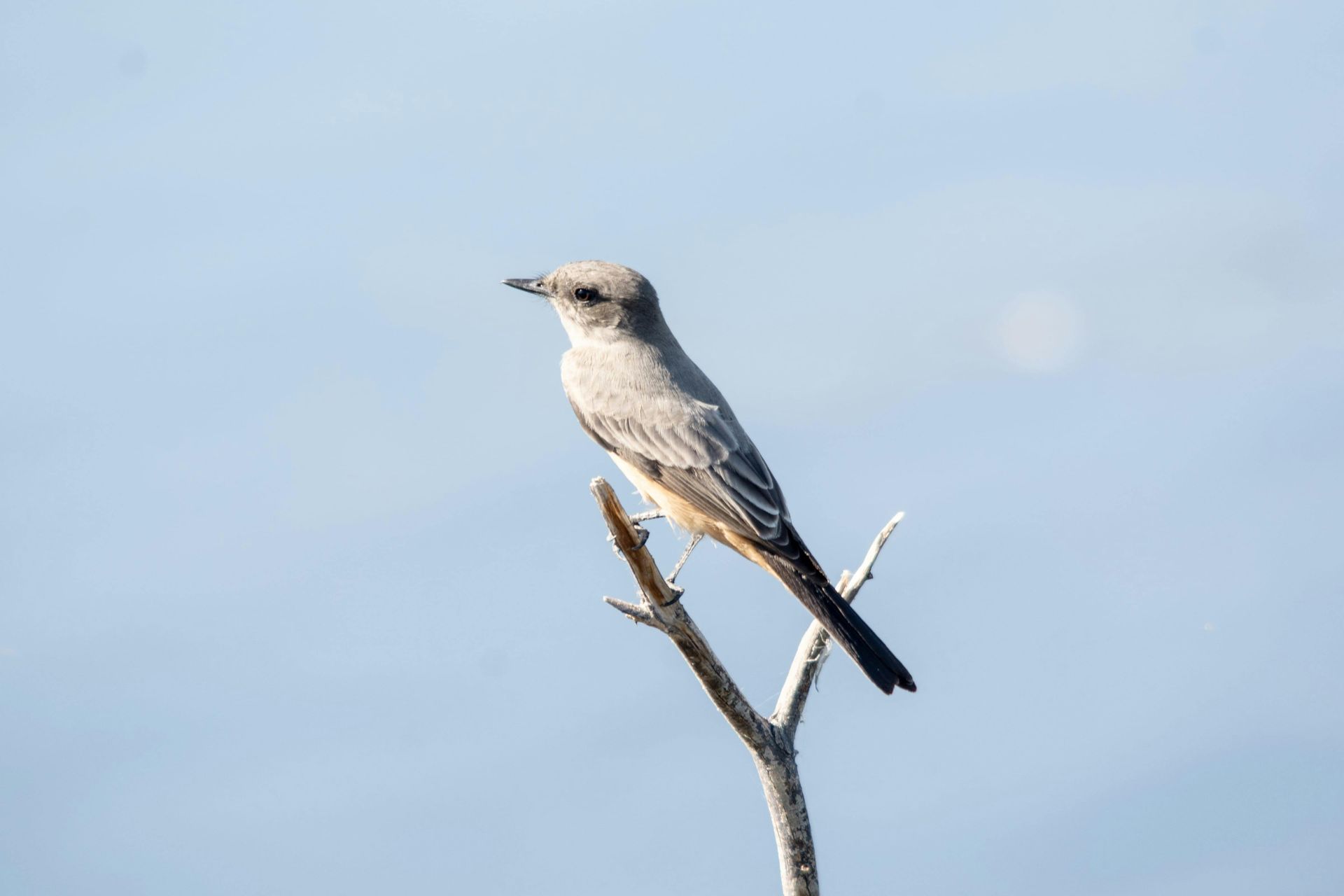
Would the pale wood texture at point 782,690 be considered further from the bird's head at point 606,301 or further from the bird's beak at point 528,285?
A: the bird's beak at point 528,285

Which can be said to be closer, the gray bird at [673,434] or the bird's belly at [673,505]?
the gray bird at [673,434]

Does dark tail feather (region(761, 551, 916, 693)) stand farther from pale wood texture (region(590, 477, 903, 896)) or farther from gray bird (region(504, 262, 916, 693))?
pale wood texture (region(590, 477, 903, 896))

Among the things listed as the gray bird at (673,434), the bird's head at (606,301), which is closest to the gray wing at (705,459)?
the gray bird at (673,434)

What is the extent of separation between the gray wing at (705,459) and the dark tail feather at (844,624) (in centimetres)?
12

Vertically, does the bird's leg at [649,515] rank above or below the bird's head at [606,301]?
below

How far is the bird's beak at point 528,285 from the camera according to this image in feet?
29.1

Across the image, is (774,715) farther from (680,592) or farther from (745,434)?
(745,434)

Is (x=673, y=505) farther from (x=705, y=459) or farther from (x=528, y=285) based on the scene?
(x=528, y=285)

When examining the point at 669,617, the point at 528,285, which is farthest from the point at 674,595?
the point at 528,285

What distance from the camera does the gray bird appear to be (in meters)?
6.98

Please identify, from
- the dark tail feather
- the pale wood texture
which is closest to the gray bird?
the dark tail feather

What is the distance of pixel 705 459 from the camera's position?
24.8 ft

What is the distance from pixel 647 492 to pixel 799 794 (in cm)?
205

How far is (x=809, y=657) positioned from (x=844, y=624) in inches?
21.8
